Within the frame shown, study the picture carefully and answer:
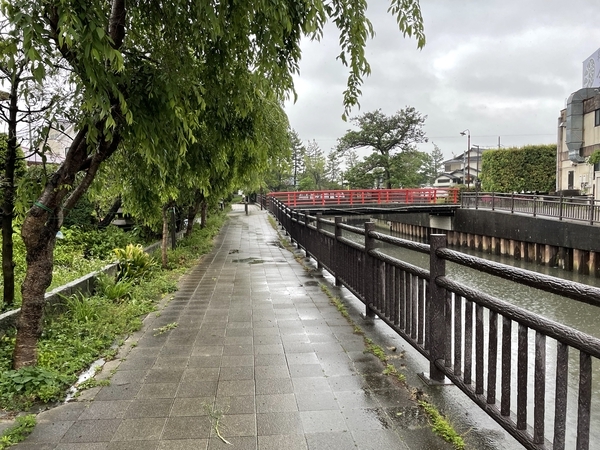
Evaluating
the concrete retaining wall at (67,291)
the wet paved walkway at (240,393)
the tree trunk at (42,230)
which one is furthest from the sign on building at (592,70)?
the tree trunk at (42,230)

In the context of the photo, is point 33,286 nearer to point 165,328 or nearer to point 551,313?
point 165,328

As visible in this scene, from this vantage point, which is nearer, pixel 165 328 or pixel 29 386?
pixel 29 386

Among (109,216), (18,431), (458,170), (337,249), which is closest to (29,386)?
(18,431)

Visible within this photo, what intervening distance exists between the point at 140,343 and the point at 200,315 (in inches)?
45.4

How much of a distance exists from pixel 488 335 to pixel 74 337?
3.67m

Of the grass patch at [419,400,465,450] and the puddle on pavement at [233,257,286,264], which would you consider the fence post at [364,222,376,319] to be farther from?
the puddle on pavement at [233,257,286,264]

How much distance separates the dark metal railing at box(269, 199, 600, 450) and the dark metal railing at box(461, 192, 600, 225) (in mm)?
11836

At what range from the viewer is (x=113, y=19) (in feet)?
9.82

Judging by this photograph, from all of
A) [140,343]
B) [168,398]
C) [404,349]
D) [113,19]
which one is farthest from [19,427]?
[404,349]

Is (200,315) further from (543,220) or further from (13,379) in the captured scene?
(543,220)

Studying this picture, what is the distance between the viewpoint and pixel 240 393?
3146 mm

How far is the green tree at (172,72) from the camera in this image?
9.08 ft

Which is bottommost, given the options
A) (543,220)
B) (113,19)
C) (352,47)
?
(543,220)

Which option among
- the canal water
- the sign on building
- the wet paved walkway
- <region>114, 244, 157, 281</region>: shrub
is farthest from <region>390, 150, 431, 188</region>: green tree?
the wet paved walkway
